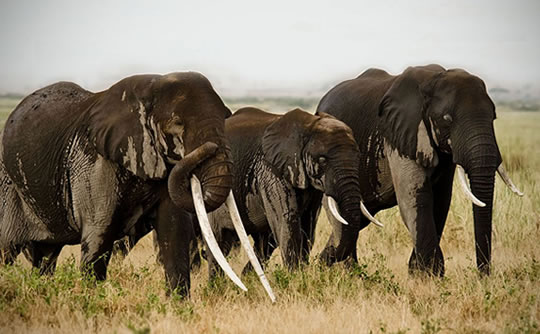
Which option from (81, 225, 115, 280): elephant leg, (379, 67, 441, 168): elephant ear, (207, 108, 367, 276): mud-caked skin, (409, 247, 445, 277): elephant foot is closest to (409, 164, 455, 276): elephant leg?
(409, 247, 445, 277): elephant foot

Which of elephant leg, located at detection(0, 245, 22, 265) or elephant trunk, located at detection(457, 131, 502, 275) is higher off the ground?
elephant trunk, located at detection(457, 131, 502, 275)

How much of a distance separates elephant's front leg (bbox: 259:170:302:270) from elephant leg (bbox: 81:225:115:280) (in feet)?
5.90

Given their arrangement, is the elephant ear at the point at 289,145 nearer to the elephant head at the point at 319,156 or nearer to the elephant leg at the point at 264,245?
the elephant head at the point at 319,156

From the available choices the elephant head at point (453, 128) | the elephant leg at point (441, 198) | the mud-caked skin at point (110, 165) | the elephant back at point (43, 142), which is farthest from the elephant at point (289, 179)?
the elephant back at point (43, 142)

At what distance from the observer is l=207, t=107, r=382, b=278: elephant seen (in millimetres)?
8617

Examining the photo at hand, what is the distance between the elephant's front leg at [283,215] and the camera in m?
8.88

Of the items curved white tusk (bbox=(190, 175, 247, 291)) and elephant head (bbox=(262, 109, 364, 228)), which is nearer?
curved white tusk (bbox=(190, 175, 247, 291))

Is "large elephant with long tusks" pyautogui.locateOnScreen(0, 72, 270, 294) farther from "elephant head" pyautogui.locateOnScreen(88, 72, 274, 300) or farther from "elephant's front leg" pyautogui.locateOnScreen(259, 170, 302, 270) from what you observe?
"elephant's front leg" pyautogui.locateOnScreen(259, 170, 302, 270)

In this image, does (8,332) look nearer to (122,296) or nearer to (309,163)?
(122,296)

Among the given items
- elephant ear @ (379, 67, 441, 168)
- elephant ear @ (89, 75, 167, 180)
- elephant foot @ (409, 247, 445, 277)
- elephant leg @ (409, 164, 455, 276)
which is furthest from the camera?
elephant leg @ (409, 164, 455, 276)

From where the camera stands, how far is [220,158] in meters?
6.92

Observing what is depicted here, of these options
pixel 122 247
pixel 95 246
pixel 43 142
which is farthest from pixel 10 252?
pixel 122 247

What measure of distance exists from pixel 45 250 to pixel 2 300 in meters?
1.66

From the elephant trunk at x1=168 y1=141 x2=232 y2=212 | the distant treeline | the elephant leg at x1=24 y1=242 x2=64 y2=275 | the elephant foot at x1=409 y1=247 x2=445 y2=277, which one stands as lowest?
the distant treeline
